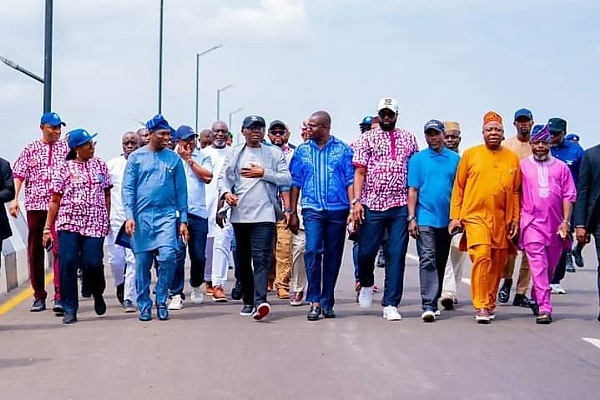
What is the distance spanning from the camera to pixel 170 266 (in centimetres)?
1115

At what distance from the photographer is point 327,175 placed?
11078mm

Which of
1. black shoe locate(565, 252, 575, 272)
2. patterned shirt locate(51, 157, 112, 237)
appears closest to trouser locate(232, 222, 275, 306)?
patterned shirt locate(51, 157, 112, 237)

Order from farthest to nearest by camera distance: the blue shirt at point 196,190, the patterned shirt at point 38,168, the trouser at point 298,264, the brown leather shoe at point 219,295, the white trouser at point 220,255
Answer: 1. the white trouser at point 220,255
2. the brown leather shoe at point 219,295
3. the trouser at point 298,264
4. the blue shirt at point 196,190
5. the patterned shirt at point 38,168

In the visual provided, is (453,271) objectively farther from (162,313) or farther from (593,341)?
(162,313)

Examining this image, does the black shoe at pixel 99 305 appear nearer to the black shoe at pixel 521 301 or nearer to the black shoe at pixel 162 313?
the black shoe at pixel 162 313

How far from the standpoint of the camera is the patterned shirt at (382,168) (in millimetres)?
10914

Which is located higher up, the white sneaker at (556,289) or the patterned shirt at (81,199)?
the patterned shirt at (81,199)

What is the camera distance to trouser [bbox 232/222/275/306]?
11.0 m

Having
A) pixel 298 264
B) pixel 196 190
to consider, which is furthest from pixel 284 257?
pixel 196 190

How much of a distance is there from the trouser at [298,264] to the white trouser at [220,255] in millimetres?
776

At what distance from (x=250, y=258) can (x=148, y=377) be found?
3.57m

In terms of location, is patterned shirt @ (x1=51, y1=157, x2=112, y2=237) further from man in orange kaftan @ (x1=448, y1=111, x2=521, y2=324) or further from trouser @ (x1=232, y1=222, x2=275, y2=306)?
man in orange kaftan @ (x1=448, y1=111, x2=521, y2=324)

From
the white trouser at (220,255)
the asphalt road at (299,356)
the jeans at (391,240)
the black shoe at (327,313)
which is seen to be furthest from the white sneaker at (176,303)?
the jeans at (391,240)

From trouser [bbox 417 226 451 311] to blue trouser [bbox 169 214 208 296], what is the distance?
2.60 metres
